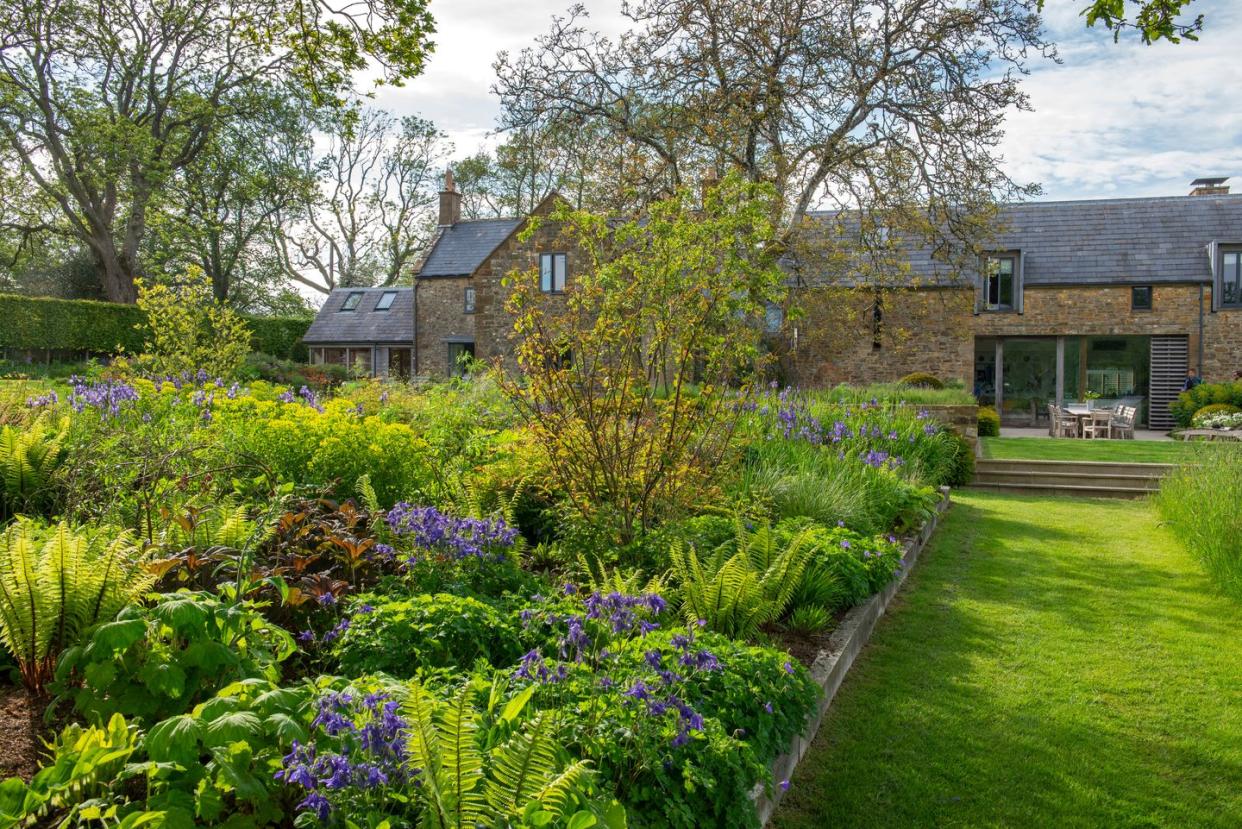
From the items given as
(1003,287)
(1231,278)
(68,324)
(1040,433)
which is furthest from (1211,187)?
(68,324)

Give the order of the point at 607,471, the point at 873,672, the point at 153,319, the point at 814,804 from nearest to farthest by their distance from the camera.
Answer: the point at 814,804 < the point at 873,672 < the point at 607,471 < the point at 153,319

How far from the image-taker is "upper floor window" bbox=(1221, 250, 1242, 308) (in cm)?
2331

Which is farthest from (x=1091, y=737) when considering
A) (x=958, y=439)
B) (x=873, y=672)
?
(x=958, y=439)

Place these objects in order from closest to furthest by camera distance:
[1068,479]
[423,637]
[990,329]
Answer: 1. [423,637]
2. [1068,479]
3. [990,329]

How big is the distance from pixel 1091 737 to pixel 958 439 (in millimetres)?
9361

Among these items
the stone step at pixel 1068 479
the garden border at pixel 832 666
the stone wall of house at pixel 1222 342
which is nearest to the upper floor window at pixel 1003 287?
the stone wall of house at pixel 1222 342

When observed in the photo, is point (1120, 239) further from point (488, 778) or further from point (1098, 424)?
point (488, 778)

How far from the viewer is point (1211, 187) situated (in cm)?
2612

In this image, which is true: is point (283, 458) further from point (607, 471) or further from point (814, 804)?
point (814, 804)

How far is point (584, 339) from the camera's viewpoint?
5320 millimetres

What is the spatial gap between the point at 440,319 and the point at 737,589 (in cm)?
2787

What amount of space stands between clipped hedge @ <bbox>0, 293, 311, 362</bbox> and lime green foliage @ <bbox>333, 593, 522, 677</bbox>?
25.4 metres

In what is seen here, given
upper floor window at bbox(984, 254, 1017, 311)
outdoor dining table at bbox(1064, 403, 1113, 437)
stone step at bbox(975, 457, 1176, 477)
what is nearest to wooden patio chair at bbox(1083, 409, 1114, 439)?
outdoor dining table at bbox(1064, 403, 1113, 437)

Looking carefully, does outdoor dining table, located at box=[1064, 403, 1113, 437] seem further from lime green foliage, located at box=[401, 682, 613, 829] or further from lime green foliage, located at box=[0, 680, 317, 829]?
lime green foliage, located at box=[0, 680, 317, 829]
